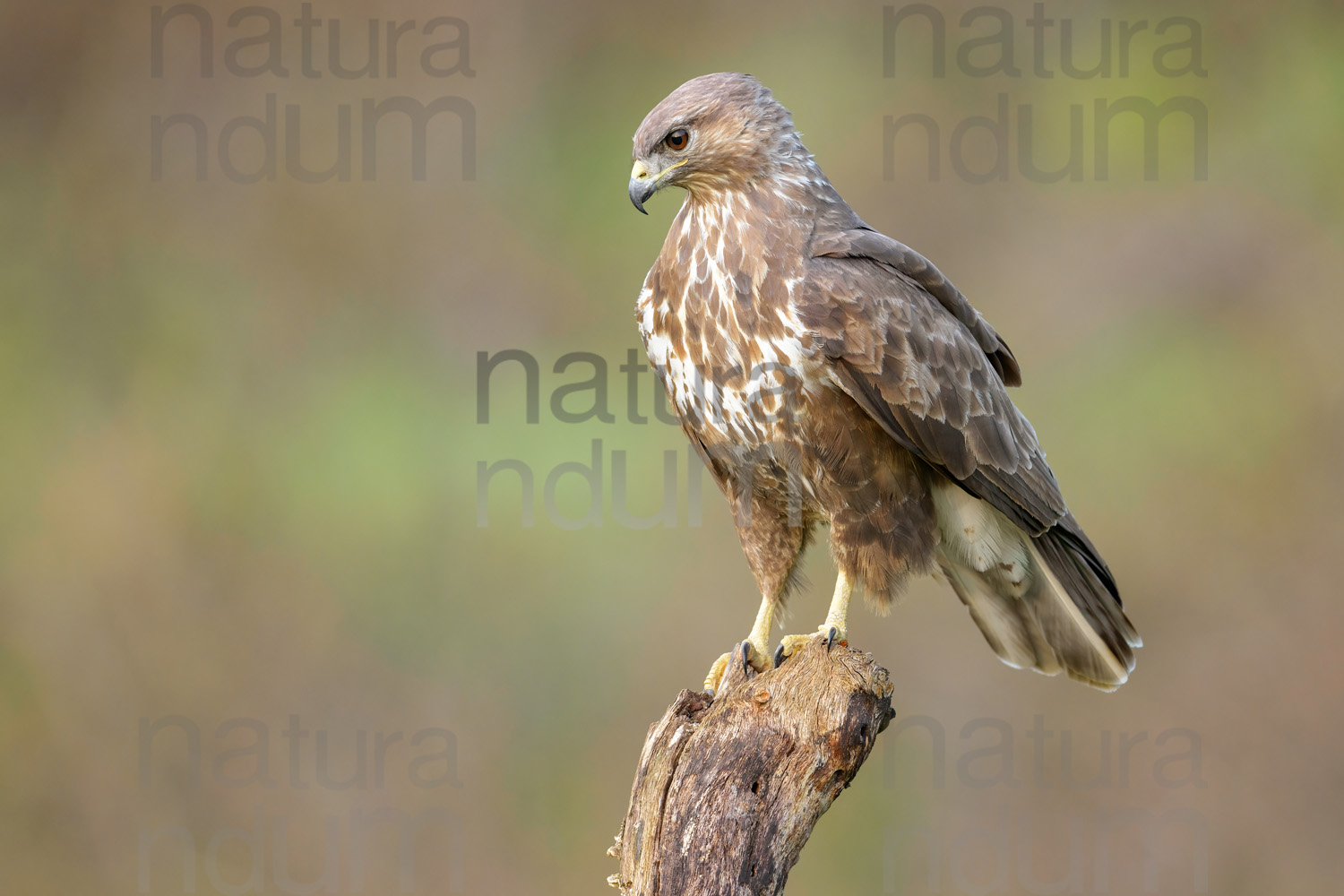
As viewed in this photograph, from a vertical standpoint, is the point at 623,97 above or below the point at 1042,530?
above

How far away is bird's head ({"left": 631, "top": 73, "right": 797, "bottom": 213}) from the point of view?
9.67ft

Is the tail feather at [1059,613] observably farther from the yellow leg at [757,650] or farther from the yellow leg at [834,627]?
the yellow leg at [757,650]

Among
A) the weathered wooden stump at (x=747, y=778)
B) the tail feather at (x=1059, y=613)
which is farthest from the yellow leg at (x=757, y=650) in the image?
the tail feather at (x=1059, y=613)

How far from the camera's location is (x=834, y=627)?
10.5 ft

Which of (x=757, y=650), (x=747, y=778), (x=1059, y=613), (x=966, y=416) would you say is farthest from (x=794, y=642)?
(x=1059, y=613)

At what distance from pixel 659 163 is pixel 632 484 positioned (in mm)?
2906

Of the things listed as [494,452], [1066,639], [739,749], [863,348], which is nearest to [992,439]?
[863,348]

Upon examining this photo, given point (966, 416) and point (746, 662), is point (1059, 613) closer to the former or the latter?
point (966, 416)

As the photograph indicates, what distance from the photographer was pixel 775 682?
9.64 ft

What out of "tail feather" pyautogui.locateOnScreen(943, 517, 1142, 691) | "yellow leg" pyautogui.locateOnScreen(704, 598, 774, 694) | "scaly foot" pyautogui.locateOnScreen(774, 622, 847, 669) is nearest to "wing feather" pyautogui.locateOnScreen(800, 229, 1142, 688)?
"tail feather" pyautogui.locateOnScreen(943, 517, 1142, 691)

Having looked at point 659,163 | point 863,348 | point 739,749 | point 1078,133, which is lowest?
point 739,749

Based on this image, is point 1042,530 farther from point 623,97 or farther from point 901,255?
point 623,97

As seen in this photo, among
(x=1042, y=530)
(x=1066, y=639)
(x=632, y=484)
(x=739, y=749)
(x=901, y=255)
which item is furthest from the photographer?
(x=632, y=484)

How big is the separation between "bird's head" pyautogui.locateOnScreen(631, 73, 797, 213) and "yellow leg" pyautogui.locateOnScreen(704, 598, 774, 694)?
124cm
